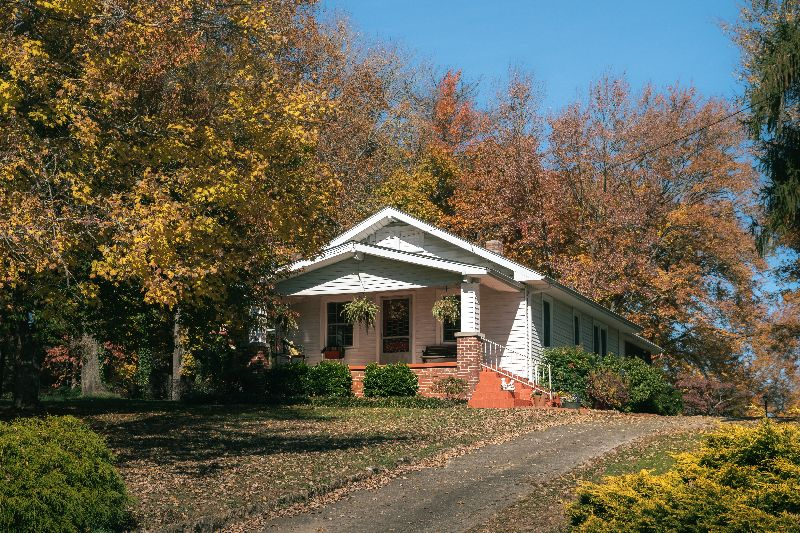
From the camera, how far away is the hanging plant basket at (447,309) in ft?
87.8

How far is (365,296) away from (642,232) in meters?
16.1

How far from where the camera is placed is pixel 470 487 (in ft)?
43.8

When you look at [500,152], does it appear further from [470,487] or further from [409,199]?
[470,487]

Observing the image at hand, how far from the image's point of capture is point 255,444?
1702 cm

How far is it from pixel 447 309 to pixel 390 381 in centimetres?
262

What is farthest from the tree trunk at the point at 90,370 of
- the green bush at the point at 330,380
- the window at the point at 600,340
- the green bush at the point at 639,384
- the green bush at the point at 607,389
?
the window at the point at 600,340

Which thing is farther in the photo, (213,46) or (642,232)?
(642,232)

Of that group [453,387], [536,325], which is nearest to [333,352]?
[453,387]

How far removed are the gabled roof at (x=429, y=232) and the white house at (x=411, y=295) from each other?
3cm

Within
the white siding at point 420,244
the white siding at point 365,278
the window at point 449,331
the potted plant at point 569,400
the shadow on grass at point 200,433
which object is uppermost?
the white siding at point 420,244

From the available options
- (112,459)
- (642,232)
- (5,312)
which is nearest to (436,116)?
(642,232)

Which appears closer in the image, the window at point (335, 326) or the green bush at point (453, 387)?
the green bush at point (453, 387)

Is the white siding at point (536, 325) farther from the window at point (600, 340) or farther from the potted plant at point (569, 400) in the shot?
the window at point (600, 340)

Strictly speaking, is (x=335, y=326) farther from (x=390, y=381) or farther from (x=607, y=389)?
(x=607, y=389)
